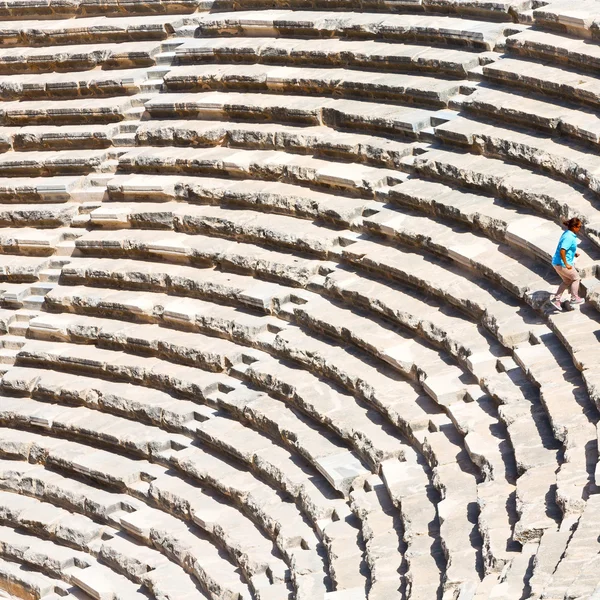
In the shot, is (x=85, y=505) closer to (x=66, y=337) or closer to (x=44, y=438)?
(x=44, y=438)

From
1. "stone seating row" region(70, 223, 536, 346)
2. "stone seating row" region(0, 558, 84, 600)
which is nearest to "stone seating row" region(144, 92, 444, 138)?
"stone seating row" region(70, 223, 536, 346)

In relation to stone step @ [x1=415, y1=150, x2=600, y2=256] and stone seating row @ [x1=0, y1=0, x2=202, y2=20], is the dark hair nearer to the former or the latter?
stone step @ [x1=415, y1=150, x2=600, y2=256]

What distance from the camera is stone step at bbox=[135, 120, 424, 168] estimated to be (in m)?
13.6

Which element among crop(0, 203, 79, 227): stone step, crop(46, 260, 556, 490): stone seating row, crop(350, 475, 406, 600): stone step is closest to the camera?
crop(350, 475, 406, 600): stone step

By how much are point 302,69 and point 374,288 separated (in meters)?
4.22

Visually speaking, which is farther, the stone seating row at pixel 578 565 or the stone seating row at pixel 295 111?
the stone seating row at pixel 295 111

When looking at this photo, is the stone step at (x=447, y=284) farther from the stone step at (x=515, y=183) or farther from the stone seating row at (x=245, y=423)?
the stone seating row at (x=245, y=423)

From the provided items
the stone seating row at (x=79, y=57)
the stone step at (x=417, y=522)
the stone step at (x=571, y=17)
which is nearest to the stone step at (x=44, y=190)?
the stone seating row at (x=79, y=57)

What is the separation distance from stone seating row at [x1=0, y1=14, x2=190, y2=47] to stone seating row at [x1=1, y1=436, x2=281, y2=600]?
6.04 meters

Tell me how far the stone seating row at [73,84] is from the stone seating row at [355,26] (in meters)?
1.11

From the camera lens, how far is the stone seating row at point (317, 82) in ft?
45.1

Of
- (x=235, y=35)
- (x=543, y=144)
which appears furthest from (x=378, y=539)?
(x=235, y=35)

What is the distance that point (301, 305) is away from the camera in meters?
12.8

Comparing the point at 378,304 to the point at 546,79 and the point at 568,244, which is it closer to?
the point at 568,244
